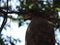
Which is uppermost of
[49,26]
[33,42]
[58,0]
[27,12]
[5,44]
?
[58,0]

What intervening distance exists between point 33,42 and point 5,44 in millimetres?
1030

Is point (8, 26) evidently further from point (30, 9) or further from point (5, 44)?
point (30, 9)

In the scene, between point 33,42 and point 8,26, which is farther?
point 8,26

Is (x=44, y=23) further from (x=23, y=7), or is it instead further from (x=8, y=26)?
(x=8, y=26)

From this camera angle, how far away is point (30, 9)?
7.19 feet

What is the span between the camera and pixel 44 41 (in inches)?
82.6

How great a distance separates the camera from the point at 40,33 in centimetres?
216

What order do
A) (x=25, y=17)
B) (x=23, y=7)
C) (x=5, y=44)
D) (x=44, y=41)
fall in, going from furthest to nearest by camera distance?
(x=5, y=44) → (x=25, y=17) → (x=23, y=7) → (x=44, y=41)

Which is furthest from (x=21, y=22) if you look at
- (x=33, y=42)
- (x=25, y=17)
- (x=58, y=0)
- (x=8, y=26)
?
(x=8, y=26)

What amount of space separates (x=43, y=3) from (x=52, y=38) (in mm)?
407

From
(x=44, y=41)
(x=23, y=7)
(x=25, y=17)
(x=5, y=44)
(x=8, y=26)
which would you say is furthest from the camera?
(x=8, y=26)

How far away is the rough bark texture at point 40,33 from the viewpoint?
212cm

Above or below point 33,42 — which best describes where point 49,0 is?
above

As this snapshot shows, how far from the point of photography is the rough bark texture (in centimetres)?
212
